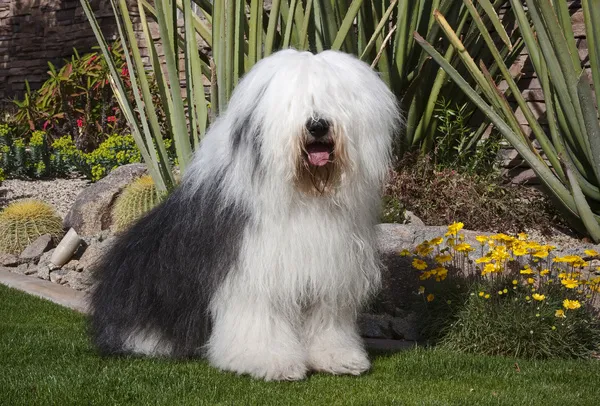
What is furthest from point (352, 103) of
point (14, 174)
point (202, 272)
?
point (14, 174)

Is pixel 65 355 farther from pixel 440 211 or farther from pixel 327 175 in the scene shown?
pixel 440 211

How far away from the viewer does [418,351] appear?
5.31 metres

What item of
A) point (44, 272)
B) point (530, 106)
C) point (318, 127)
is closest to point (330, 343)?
point (318, 127)

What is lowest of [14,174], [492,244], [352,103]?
[14,174]

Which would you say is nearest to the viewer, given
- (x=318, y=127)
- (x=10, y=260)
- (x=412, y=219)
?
(x=318, y=127)

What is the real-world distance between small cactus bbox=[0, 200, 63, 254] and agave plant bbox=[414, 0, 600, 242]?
4.04 m

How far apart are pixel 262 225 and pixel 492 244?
6.71ft

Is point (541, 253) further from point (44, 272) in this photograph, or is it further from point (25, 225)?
point (25, 225)

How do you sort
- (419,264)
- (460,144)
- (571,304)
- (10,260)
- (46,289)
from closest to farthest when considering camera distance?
(571,304) → (419,264) → (46,289) → (10,260) → (460,144)

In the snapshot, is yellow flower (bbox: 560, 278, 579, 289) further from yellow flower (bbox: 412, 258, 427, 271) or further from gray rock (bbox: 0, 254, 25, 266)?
gray rock (bbox: 0, 254, 25, 266)

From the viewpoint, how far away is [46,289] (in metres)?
7.04

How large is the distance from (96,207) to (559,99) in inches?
177

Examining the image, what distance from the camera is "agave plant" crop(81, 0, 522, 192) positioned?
6348 millimetres

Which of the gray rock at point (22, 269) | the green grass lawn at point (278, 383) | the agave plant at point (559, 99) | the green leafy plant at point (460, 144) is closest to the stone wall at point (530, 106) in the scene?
the green leafy plant at point (460, 144)
